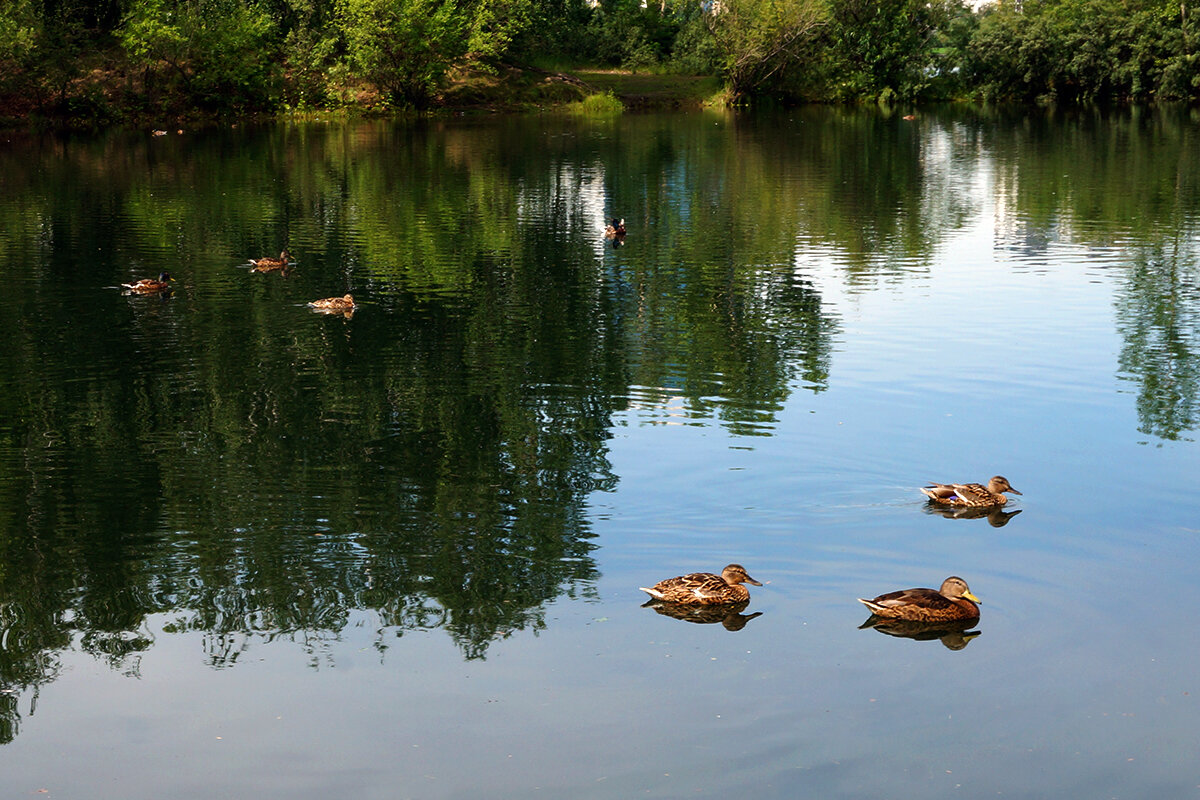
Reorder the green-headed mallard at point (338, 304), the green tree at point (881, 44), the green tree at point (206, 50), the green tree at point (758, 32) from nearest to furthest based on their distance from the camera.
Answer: the green-headed mallard at point (338, 304) → the green tree at point (206, 50) → the green tree at point (758, 32) → the green tree at point (881, 44)

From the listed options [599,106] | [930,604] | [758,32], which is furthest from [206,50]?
[930,604]

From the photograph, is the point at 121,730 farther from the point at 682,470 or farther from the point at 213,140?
the point at 213,140

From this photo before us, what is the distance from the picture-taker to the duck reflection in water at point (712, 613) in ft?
39.4

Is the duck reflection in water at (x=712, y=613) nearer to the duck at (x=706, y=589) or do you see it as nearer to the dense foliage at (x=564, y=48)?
the duck at (x=706, y=589)

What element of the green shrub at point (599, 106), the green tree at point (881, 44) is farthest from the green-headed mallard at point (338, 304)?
the green tree at point (881, 44)

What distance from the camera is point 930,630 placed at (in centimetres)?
1182

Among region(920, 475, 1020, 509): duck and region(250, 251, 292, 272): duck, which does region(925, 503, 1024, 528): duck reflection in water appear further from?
region(250, 251, 292, 272): duck

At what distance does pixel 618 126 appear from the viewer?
81250mm

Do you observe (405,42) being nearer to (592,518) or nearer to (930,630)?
(592,518)

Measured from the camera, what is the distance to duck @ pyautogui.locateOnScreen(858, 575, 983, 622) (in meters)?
11.8

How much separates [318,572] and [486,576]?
175 centimetres

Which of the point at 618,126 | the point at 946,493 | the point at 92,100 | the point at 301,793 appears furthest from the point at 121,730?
the point at 92,100

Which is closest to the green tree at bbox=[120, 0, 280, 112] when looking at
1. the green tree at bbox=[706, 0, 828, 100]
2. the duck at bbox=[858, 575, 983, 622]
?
the green tree at bbox=[706, 0, 828, 100]

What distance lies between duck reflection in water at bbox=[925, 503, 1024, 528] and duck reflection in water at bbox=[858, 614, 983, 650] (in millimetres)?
2786
